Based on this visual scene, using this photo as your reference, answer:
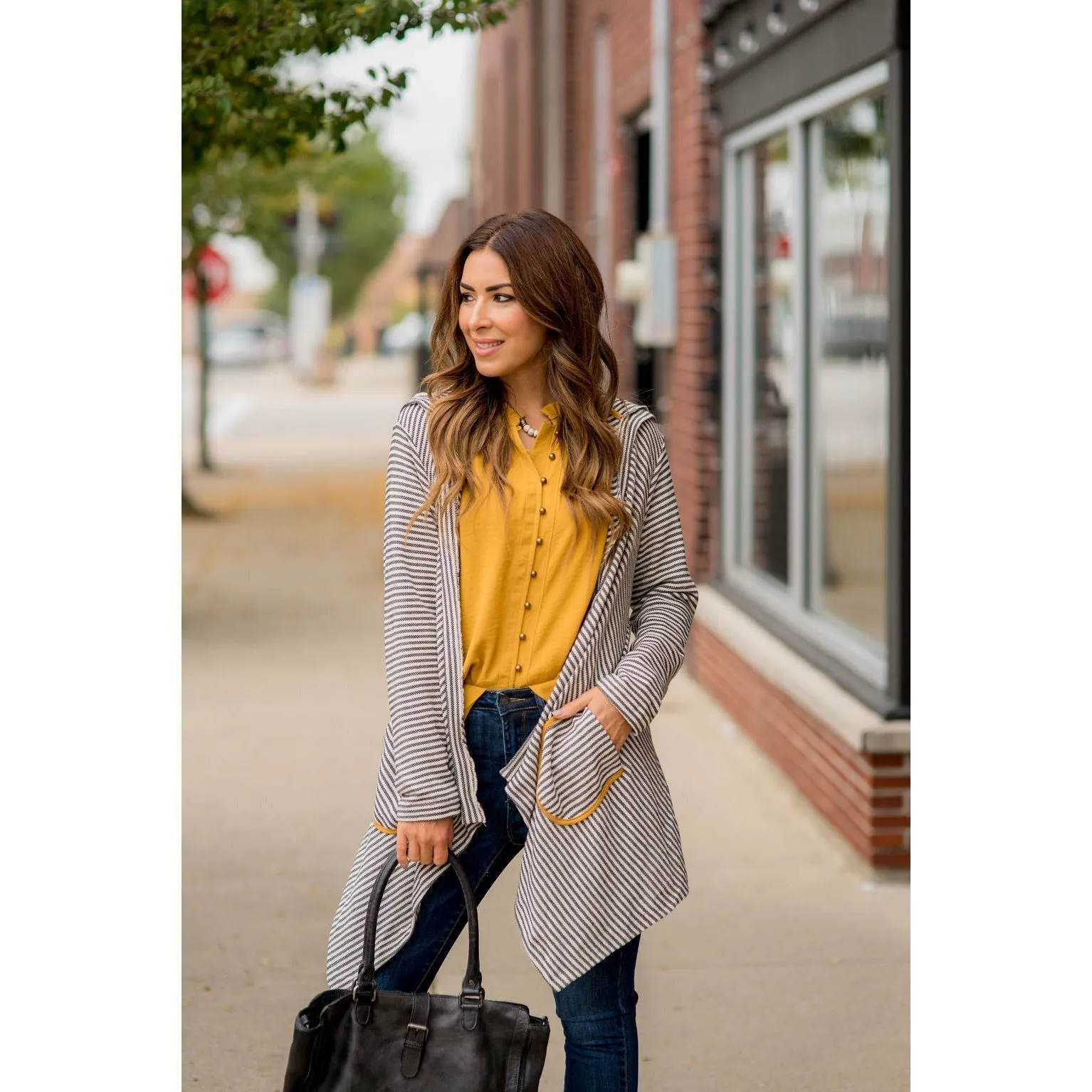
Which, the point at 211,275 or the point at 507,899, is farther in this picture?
the point at 211,275

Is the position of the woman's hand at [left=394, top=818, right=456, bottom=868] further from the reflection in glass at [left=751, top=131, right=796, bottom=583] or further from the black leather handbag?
the reflection in glass at [left=751, top=131, right=796, bottom=583]

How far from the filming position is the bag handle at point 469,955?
2850mm

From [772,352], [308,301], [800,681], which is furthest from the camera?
[308,301]

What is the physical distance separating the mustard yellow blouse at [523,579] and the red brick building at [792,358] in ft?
5.92

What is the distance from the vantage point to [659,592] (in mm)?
3164

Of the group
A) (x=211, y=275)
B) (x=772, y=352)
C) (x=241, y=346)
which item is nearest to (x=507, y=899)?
(x=772, y=352)

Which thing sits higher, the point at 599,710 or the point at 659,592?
the point at 659,592

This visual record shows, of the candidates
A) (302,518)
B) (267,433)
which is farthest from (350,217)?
(302,518)

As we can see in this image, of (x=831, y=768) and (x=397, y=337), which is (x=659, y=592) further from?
(x=397, y=337)

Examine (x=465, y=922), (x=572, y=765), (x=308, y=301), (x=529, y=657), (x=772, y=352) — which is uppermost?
(x=308, y=301)

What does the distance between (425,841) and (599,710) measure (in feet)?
1.15

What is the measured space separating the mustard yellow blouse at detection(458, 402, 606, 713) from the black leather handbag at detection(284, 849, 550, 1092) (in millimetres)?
424
